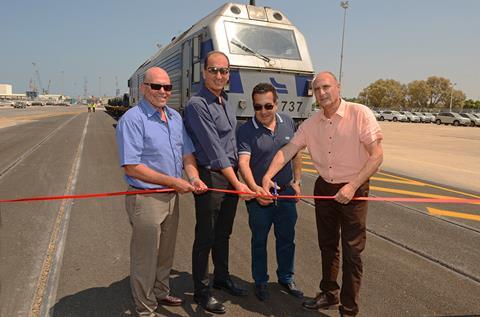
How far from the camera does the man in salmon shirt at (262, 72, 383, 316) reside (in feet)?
10.2

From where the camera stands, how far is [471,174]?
11516 mm

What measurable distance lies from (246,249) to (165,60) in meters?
11.3

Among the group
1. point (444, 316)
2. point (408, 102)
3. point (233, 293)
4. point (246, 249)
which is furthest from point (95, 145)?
point (408, 102)

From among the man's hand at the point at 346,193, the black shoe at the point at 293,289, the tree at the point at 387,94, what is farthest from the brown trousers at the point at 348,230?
the tree at the point at 387,94

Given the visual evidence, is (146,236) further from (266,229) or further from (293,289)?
(293,289)

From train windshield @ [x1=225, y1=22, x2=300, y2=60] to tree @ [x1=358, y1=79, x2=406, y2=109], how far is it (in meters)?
91.3

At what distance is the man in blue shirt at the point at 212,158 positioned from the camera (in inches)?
129

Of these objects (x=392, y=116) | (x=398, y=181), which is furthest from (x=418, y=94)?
(x=398, y=181)

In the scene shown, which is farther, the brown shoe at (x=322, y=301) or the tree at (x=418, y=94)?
the tree at (x=418, y=94)

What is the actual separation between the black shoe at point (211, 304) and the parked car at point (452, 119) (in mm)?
49833

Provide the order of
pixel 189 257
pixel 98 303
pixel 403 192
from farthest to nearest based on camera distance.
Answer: pixel 403 192, pixel 189 257, pixel 98 303

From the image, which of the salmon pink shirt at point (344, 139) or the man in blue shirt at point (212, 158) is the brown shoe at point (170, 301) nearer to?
the man in blue shirt at point (212, 158)

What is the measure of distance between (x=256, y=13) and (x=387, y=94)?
93.7 m

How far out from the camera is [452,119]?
1816 inches
